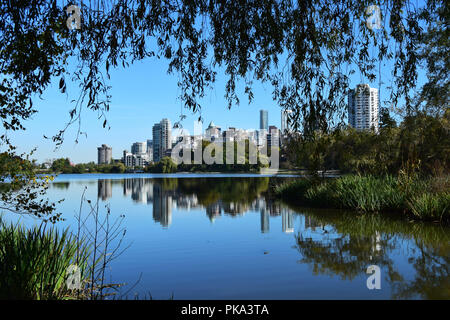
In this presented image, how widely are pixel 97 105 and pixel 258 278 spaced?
3.52 meters

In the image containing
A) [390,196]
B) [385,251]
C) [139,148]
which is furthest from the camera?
[139,148]

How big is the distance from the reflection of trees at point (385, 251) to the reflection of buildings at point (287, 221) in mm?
923

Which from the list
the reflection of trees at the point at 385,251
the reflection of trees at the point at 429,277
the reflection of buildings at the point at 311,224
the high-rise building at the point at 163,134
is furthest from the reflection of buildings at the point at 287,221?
the high-rise building at the point at 163,134

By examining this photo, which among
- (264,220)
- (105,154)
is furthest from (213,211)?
(105,154)

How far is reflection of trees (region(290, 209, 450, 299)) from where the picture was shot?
16.6ft

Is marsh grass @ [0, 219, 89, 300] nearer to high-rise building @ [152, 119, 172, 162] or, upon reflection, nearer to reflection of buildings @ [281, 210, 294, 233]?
high-rise building @ [152, 119, 172, 162]

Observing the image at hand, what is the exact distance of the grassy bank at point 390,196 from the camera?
1007cm

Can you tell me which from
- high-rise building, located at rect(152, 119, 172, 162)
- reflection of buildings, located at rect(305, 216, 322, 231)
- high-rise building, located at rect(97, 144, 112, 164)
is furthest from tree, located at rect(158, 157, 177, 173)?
reflection of buildings, located at rect(305, 216, 322, 231)

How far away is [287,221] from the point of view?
11180 mm

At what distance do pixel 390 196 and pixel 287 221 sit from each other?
3.94 metres

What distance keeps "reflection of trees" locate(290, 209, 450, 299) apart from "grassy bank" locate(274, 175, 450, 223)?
808 mm

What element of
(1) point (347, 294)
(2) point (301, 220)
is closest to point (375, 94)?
(1) point (347, 294)

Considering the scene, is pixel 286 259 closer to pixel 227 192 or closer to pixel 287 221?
pixel 287 221

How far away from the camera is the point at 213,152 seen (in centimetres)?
7544
